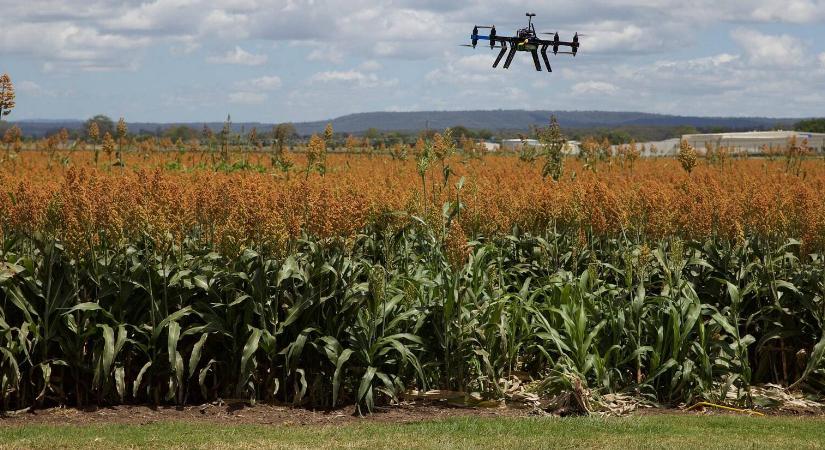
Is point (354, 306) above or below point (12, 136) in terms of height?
below

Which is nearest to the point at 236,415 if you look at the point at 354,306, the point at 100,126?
the point at 354,306

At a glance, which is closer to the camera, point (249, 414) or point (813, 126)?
point (249, 414)

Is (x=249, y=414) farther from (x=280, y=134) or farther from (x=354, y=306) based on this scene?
(x=280, y=134)

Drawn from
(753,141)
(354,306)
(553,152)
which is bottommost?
Answer: (753,141)

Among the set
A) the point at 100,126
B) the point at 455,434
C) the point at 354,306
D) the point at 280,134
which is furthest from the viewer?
the point at 100,126

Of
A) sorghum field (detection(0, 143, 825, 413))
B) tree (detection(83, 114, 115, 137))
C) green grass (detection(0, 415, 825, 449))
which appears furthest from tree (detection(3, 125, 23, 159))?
green grass (detection(0, 415, 825, 449))

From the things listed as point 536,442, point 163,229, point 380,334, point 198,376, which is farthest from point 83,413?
point 536,442

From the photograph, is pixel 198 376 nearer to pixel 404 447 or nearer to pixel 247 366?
pixel 247 366
